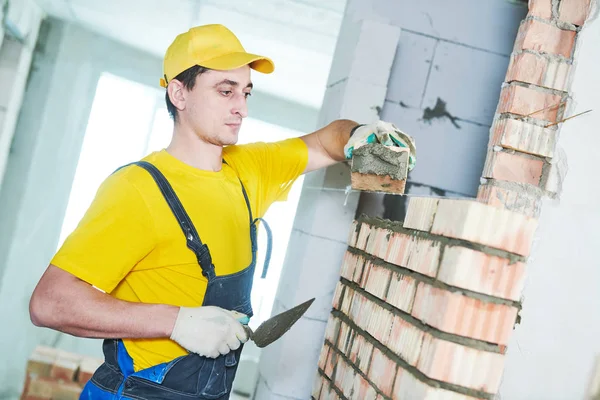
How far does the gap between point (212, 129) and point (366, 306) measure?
0.73 metres

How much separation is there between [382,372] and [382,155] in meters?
0.66

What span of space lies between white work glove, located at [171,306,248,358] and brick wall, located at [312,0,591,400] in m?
0.37

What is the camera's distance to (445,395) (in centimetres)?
122

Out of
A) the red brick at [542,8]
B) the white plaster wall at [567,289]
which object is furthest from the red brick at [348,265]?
the red brick at [542,8]

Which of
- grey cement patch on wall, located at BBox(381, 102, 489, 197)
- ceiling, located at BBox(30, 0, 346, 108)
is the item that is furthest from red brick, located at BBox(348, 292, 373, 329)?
ceiling, located at BBox(30, 0, 346, 108)

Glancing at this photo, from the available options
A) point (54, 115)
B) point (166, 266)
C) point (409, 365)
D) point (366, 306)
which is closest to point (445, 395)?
point (409, 365)

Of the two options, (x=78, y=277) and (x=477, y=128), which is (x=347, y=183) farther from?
(x=78, y=277)

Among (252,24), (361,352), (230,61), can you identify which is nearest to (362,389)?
(361,352)

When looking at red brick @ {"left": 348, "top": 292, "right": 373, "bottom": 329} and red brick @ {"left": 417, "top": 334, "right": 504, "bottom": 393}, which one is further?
red brick @ {"left": 348, "top": 292, "right": 373, "bottom": 329}

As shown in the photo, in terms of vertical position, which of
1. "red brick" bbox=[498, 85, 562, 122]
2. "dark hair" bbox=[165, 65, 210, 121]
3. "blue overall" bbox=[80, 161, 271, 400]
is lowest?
"blue overall" bbox=[80, 161, 271, 400]

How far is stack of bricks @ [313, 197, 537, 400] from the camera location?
1.20 m

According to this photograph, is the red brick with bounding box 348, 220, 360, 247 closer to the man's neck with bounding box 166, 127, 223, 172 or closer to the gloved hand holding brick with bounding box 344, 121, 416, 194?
the gloved hand holding brick with bounding box 344, 121, 416, 194

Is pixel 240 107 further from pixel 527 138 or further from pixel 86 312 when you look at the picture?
pixel 527 138

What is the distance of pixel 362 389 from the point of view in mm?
1540
